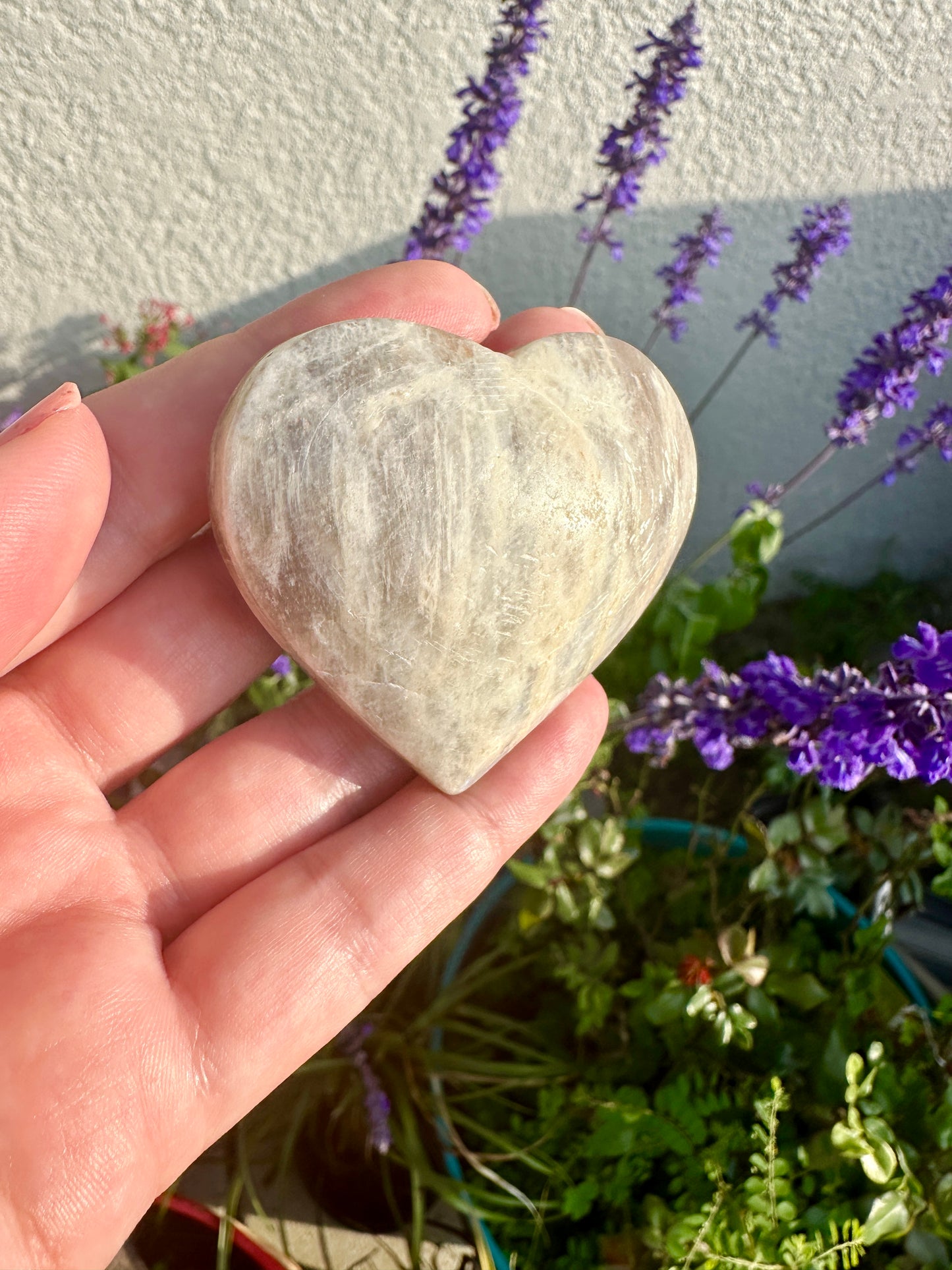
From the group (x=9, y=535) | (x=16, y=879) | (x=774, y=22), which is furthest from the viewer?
(x=774, y=22)

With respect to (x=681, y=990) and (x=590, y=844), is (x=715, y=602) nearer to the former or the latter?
(x=590, y=844)

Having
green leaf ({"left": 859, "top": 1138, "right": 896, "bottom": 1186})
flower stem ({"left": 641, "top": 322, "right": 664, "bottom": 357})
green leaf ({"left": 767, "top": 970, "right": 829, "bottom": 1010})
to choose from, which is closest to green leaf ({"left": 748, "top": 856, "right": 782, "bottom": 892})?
green leaf ({"left": 767, "top": 970, "right": 829, "bottom": 1010})

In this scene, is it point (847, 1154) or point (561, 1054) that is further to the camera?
point (561, 1054)

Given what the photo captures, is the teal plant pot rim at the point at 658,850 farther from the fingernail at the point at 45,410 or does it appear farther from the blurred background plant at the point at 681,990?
the fingernail at the point at 45,410

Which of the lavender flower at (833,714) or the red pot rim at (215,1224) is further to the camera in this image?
the red pot rim at (215,1224)

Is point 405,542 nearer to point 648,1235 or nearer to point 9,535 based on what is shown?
point 9,535

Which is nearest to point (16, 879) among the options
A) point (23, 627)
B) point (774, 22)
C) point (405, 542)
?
point (23, 627)

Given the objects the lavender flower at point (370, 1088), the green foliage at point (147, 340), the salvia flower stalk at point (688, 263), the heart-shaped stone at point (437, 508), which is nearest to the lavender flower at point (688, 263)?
the salvia flower stalk at point (688, 263)
